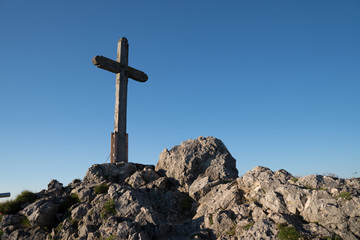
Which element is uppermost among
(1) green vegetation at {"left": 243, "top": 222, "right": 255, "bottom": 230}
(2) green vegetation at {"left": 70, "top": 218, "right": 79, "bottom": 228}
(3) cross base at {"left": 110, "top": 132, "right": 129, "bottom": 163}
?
(3) cross base at {"left": 110, "top": 132, "right": 129, "bottom": 163}

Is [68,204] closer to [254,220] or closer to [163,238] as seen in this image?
[163,238]

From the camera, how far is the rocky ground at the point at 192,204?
10867 millimetres

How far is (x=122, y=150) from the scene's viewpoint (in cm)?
1973

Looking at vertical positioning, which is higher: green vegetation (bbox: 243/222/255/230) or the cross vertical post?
the cross vertical post

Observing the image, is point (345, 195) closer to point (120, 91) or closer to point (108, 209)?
point (108, 209)

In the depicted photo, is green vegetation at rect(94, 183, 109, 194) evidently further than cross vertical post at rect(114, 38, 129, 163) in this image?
No

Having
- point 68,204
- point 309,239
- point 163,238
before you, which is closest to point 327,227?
point 309,239

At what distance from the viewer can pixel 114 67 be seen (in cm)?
2044

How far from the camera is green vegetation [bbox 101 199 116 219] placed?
1311 cm

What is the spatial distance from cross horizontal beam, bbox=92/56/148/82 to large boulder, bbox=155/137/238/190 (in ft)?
23.7

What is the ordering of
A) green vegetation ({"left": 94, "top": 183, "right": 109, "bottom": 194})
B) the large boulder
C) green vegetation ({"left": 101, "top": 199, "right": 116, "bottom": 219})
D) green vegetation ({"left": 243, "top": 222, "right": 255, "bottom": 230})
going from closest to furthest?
green vegetation ({"left": 243, "top": 222, "right": 255, "bottom": 230})
green vegetation ({"left": 101, "top": 199, "right": 116, "bottom": 219})
green vegetation ({"left": 94, "top": 183, "right": 109, "bottom": 194})
the large boulder

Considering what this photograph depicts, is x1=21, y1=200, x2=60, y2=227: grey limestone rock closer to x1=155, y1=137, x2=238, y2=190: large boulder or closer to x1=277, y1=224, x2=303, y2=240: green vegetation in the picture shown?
x1=155, y1=137, x2=238, y2=190: large boulder

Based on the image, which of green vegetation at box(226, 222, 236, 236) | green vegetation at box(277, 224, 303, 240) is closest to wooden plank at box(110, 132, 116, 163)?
green vegetation at box(226, 222, 236, 236)

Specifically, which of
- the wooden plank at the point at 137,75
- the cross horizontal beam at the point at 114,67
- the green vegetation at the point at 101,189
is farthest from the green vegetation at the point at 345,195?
the wooden plank at the point at 137,75
